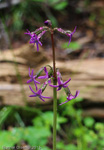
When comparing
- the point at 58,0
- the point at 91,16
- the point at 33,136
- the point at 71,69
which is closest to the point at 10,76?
the point at 71,69

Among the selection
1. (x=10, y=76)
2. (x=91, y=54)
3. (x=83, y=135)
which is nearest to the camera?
(x=83, y=135)

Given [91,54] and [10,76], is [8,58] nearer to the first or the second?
[10,76]

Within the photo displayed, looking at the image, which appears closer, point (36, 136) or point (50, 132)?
point (36, 136)

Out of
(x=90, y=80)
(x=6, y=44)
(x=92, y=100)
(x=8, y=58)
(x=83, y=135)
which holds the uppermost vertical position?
(x=6, y=44)

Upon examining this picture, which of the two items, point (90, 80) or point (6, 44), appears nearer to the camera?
point (90, 80)

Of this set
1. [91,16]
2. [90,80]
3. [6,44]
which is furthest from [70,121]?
[91,16]

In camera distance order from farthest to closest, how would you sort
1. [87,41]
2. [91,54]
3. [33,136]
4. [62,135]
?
[87,41], [91,54], [62,135], [33,136]

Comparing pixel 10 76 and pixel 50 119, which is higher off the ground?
pixel 10 76
